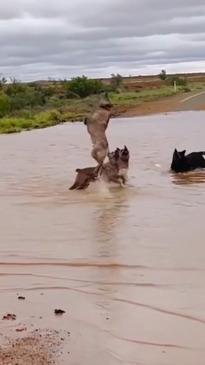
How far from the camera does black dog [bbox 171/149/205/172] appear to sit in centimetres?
1870

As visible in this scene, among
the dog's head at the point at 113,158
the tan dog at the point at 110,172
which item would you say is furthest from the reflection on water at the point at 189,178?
the dog's head at the point at 113,158

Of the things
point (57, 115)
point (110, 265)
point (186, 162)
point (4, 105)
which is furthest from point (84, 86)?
point (110, 265)

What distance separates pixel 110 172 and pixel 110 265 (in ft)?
23.3

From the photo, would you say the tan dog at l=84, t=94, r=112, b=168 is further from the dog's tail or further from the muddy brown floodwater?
the muddy brown floodwater

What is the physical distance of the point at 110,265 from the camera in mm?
8680

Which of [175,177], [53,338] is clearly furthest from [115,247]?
[175,177]

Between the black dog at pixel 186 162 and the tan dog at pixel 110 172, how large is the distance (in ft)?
10.1

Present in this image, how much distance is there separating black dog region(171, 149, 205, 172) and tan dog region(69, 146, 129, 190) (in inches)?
121

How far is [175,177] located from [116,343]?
39.2ft

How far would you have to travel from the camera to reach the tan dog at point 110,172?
15344 mm

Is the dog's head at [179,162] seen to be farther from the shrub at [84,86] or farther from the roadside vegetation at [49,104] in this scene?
the shrub at [84,86]

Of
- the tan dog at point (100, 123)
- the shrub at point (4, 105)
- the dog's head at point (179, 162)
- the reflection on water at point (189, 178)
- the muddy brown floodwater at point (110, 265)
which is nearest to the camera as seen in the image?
the muddy brown floodwater at point (110, 265)

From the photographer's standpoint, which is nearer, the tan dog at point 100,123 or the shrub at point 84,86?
the tan dog at point 100,123

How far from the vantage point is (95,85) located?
6794cm
